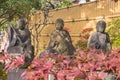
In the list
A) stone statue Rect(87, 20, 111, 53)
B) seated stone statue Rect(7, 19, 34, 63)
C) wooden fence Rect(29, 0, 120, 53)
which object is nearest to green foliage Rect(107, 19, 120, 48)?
wooden fence Rect(29, 0, 120, 53)

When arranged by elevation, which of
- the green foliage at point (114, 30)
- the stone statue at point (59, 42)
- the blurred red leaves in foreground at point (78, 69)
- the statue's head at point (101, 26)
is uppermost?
the blurred red leaves in foreground at point (78, 69)

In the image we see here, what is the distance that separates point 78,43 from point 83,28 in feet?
2.59

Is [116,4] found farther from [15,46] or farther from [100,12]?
[15,46]

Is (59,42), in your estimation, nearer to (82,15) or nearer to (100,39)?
(100,39)

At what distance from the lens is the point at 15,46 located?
7746 millimetres

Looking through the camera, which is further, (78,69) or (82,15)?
(82,15)

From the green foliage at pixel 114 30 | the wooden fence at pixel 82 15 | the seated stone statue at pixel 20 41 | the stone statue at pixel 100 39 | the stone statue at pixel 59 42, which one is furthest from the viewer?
the wooden fence at pixel 82 15

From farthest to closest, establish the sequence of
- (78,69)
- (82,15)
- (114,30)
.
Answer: (82,15)
(114,30)
(78,69)

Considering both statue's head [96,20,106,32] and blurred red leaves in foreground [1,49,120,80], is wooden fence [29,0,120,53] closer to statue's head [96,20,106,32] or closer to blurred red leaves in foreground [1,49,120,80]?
statue's head [96,20,106,32]

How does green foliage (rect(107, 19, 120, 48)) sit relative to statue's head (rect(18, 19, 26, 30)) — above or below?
below

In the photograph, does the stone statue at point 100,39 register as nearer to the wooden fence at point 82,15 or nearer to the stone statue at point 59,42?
the stone statue at point 59,42

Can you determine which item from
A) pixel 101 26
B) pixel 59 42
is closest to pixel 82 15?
pixel 59 42

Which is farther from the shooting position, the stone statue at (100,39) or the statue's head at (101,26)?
the statue's head at (101,26)


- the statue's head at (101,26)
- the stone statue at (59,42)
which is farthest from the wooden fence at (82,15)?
the stone statue at (59,42)
